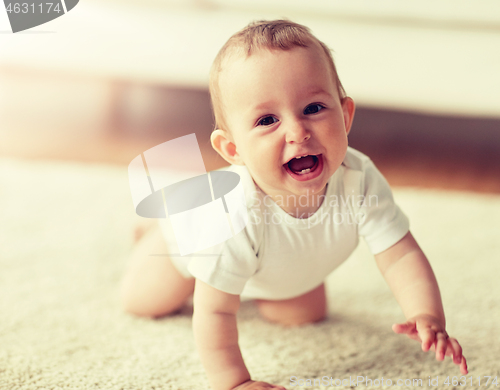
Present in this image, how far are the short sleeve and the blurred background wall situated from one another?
483 mm

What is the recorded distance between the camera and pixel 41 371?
54cm

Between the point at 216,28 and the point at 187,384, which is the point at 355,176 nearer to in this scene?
the point at 187,384

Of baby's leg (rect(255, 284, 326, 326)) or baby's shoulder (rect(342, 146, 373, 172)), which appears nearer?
baby's shoulder (rect(342, 146, 373, 172))

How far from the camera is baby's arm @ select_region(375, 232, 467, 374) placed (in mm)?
437

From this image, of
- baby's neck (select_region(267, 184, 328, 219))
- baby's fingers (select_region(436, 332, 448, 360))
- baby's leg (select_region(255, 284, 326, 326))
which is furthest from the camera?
baby's leg (select_region(255, 284, 326, 326))

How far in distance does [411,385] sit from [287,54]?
35 centimetres

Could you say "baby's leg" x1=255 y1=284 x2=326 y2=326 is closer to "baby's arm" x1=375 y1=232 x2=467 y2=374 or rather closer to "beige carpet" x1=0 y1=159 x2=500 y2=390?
"beige carpet" x1=0 y1=159 x2=500 y2=390

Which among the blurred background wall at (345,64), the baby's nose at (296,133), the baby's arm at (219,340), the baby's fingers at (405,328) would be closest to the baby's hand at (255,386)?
the baby's arm at (219,340)

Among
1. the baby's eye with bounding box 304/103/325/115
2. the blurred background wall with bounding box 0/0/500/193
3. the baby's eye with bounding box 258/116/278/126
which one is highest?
the blurred background wall with bounding box 0/0/500/193

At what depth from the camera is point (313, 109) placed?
0.46 meters

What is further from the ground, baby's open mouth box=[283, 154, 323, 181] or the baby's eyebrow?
the baby's eyebrow

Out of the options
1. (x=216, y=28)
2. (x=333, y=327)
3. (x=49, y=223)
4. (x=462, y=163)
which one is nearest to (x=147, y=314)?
(x=333, y=327)

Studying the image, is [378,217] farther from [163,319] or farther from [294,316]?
[163,319]

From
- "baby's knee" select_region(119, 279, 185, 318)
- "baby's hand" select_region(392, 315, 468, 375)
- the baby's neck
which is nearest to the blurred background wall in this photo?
"baby's knee" select_region(119, 279, 185, 318)
